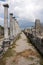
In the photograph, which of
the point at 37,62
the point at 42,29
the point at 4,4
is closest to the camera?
the point at 37,62

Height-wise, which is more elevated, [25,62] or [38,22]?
[38,22]

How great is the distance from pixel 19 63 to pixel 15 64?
1.24 feet

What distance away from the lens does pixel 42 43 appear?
12.8 metres

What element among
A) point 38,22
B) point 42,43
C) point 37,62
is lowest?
point 37,62

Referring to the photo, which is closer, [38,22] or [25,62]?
[25,62]

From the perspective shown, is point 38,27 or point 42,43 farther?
point 38,27

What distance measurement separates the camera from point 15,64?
30.9 ft

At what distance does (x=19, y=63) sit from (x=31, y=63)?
734mm

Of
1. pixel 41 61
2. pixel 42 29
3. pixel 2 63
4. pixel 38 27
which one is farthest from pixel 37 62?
pixel 42 29

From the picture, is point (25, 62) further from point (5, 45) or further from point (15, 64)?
point (5, 45)

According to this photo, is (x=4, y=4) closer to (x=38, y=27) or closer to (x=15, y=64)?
(x=15, y=64)

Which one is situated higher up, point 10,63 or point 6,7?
point 6,7

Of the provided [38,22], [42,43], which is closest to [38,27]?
[38,22]

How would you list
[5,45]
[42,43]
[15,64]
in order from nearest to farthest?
1. [15,64]
2. [42,43]
3. [5,45]
